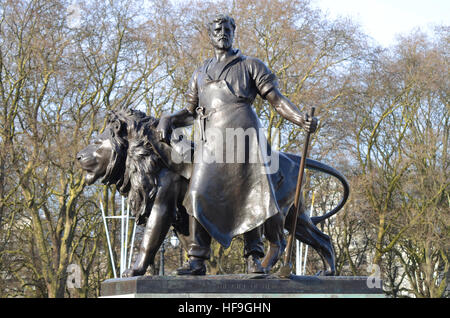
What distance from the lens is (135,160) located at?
7.03 m

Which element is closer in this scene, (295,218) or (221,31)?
(295,218)

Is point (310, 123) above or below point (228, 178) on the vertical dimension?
above

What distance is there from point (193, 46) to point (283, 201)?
1801cm

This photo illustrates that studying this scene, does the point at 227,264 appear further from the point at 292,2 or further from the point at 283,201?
the point at 283,201

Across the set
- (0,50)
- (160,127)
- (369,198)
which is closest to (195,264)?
(160,127)

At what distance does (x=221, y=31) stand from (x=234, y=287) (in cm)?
242

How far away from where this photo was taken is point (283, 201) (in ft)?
23.0

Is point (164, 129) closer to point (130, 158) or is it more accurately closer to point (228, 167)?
point (130, 158)

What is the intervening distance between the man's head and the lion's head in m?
0.99

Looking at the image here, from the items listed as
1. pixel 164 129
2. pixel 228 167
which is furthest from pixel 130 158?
pixel 228 167

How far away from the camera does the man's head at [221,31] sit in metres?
6.98

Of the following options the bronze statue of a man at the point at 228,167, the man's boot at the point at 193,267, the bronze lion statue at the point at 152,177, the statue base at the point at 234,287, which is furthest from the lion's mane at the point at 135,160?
the statue base at the point at 234,287

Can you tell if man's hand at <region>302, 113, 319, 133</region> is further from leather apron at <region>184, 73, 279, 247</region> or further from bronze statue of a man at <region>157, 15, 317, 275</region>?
leather apron at <region>184, 73, 279, 247</region>

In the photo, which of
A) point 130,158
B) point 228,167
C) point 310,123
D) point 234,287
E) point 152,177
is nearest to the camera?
point 234,287
